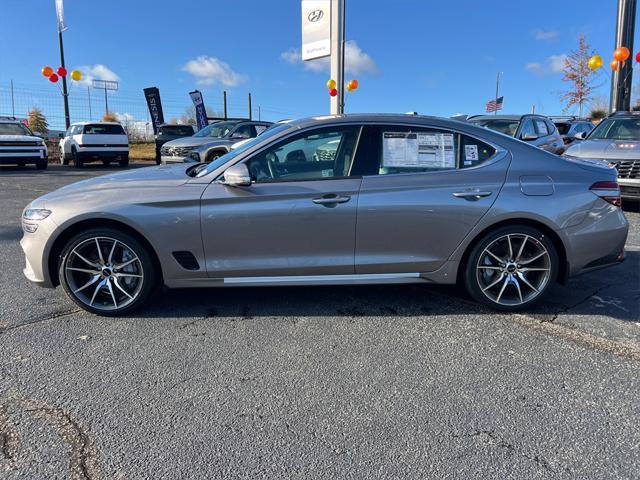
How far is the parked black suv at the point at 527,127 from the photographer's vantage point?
10.1m

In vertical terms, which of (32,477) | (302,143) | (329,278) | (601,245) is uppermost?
(302,143)

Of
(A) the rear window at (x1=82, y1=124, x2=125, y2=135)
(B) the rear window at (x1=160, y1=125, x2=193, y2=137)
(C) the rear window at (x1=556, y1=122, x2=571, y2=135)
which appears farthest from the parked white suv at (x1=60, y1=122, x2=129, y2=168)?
(C) the rear window at (x1=556, y1=122, x2=571, y2=135)

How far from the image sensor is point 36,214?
376 centimetres

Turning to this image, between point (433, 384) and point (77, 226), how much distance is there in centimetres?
286

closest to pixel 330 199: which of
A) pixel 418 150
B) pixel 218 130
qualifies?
pixel 418 150

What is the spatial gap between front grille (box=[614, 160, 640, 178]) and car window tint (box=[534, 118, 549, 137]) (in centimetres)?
295

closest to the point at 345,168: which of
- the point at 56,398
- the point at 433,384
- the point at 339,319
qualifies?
the point at 339,319

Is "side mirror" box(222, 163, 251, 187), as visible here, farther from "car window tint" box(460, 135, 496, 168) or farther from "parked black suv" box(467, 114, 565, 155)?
"parked black suv" box(467, 114, 565, 155)

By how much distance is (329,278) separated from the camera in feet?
12.6

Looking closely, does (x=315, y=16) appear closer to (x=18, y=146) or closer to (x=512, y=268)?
(x=18, y=146)

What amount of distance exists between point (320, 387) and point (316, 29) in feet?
73.1

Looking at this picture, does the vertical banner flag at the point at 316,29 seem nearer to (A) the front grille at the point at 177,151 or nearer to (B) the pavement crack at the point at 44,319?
(A) the front grille at the point at 177,151

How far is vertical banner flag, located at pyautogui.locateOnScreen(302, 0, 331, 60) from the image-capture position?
21797 millimetres

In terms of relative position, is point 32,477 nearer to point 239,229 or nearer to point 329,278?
point 239,229
